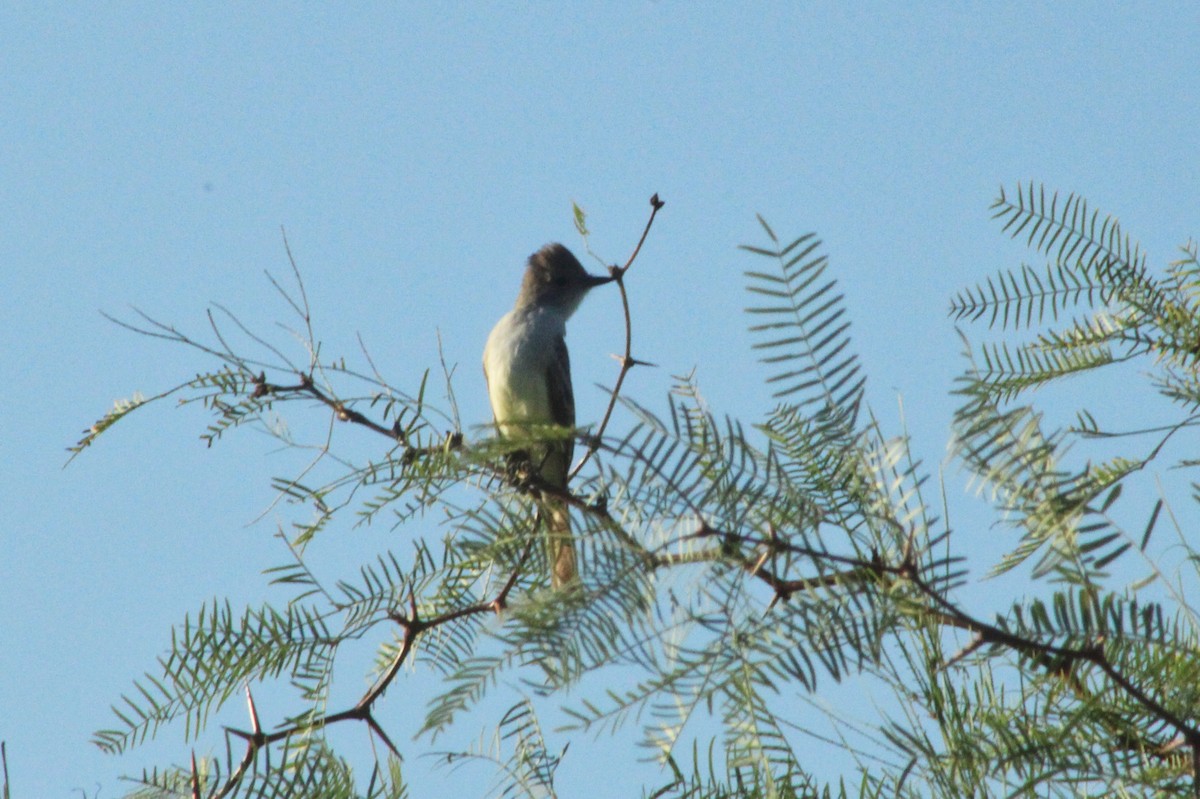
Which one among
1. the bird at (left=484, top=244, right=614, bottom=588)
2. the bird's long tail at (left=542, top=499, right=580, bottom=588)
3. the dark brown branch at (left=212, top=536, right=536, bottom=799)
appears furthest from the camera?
the bird at (left=484, top=244, right=614, bottom=588)

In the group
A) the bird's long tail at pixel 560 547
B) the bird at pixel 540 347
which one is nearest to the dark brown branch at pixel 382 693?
the bird's long tail at pixel 560 547

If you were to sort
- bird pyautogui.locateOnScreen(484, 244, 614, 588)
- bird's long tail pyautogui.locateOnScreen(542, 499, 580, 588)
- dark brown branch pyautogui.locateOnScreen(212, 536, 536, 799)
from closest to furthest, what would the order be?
bird's long tail pyautogui.locateOnScreen(542, 499, 580, 588)
dark brown branch pyautogui.locateOnScreen(212, 536, 536, 799)
bird pyautogui.locateOnScreen(484, 244, 614, 588)

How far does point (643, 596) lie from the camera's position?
49.3 inches

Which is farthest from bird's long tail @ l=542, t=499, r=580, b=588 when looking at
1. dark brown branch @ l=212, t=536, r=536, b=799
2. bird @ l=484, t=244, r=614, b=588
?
bird @ l=484, t=244, r=614, b=588

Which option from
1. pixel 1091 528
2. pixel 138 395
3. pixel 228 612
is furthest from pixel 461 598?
pixel 1091 528

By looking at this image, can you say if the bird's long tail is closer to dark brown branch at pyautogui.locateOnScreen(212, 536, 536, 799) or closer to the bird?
dark brown branch at pyautogui.locateOnScreen(212, 536, 536, 799)

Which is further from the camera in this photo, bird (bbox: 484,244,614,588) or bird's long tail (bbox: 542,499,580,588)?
bird (bbox: 484,244,614,588)

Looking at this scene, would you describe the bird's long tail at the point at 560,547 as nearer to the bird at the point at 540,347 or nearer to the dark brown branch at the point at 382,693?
the dark brown branch at the point at 382,693

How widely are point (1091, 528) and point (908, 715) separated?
44cm

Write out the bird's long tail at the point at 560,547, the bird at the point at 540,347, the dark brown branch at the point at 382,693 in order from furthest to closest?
the bird at the point at 540,347 < the dark brown branch at the point at 382,693 < the bird's long tail at the point at 560,547

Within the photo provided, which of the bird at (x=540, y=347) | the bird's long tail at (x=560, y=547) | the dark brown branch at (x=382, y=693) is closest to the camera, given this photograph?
the bird's long tail at (x=560, y=547)

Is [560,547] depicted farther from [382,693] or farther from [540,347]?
[540,347]

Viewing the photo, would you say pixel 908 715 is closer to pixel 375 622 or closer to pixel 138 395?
pixel 375 622

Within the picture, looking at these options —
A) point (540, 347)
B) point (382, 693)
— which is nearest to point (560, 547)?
point (382, 693)
